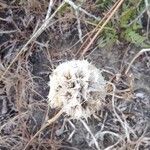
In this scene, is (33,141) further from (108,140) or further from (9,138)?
(108,140)

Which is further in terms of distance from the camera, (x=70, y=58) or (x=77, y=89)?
(x=70, y=58)

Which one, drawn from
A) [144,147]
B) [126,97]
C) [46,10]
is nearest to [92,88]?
[126,97]

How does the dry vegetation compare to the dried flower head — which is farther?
the dry vegetation

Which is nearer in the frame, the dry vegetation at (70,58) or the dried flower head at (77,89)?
the dried flower head at (77,89)
